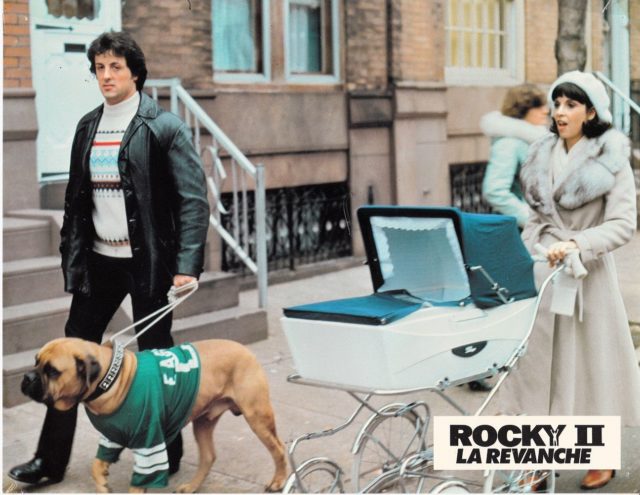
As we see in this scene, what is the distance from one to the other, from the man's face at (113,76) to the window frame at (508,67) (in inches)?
252

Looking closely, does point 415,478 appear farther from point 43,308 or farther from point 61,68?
point 61,68

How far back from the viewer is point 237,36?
9.28 metres

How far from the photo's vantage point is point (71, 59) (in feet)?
24.4

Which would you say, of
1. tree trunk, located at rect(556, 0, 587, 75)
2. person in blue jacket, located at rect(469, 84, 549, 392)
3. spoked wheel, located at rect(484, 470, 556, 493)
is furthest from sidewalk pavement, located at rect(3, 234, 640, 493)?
tree trunk, located at rect(556, 0, 587, 75)

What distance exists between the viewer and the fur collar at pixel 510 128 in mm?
6391

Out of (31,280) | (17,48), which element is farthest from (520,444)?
(17,48)

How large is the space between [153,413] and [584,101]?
2.41 metres

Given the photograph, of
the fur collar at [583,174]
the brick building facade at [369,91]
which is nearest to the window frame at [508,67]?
the brick building facade at [369,91]

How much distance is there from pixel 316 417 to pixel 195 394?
5.59 feet

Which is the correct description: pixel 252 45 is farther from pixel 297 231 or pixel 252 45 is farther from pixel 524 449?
pixel 524 449

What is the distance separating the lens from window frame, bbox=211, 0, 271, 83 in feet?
29.9

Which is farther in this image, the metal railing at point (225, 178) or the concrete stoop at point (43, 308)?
the metal railing at point (225, 178)

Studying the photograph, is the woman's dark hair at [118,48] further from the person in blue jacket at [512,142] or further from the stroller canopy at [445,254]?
the person in blue jacket at [512,142]

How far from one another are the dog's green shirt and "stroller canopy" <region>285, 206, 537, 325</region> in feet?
1.99
